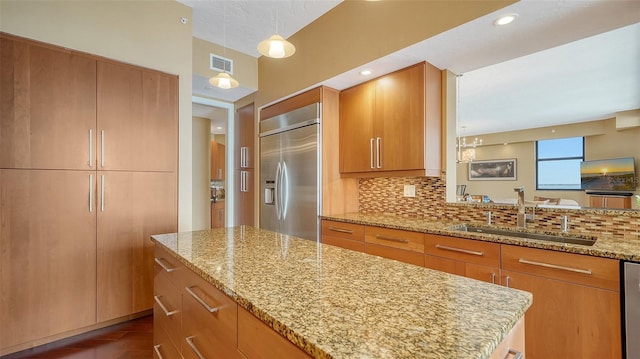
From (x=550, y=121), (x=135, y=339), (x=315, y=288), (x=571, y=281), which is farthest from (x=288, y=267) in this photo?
(x=550, y=121)

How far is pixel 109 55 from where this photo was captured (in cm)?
232

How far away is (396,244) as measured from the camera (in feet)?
7.54

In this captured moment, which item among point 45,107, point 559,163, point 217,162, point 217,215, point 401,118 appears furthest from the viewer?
point 559,163

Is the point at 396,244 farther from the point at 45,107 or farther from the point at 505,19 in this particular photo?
the point at 45,107

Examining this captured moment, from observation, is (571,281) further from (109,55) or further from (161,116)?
(109,55)

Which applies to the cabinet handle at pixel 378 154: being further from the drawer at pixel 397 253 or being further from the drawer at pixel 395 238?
the drawer at pixel 397 253

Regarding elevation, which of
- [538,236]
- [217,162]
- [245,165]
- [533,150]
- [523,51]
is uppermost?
[523,51]

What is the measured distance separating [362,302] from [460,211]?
2.02m

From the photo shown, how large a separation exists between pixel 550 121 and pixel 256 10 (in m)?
7.21

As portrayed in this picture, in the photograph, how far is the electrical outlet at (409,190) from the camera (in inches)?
111

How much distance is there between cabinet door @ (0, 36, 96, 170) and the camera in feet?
6.26

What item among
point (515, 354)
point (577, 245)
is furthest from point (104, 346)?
point (577, 245)

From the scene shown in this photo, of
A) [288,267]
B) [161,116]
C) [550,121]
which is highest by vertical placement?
[550,121]

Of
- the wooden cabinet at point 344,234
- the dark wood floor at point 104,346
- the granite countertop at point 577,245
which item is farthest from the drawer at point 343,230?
the dark wood floor at point 104,346
